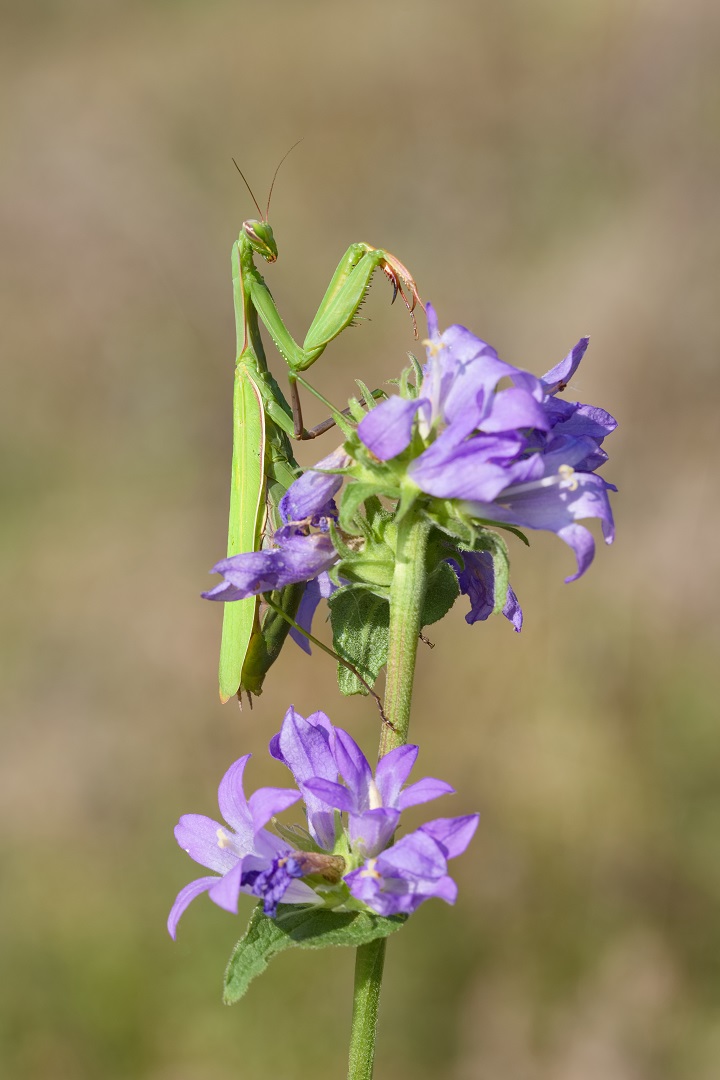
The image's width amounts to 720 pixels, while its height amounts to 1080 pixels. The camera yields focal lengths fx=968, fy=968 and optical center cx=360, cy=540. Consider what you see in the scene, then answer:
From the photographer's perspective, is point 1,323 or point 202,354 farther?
point 1,323

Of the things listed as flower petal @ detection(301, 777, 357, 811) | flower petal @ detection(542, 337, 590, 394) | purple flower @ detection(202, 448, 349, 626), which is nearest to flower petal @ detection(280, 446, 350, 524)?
purple flower @ detection(202, 448, 349, 626)

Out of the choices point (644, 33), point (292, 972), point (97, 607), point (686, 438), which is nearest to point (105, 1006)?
point (292, 972)

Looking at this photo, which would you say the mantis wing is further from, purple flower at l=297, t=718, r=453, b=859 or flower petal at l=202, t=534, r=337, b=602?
purple flower at l=297, t=718, r=453, b=859

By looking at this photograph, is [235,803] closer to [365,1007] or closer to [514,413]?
[365,1007]

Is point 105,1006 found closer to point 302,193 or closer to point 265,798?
point 265,798

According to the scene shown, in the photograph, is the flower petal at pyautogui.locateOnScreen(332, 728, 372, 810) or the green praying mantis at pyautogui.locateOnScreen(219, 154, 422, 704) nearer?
the flower petal at pyautogui.locateOnScreen(332, 728, 372, 810)

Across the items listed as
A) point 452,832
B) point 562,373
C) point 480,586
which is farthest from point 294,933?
point 562,373
